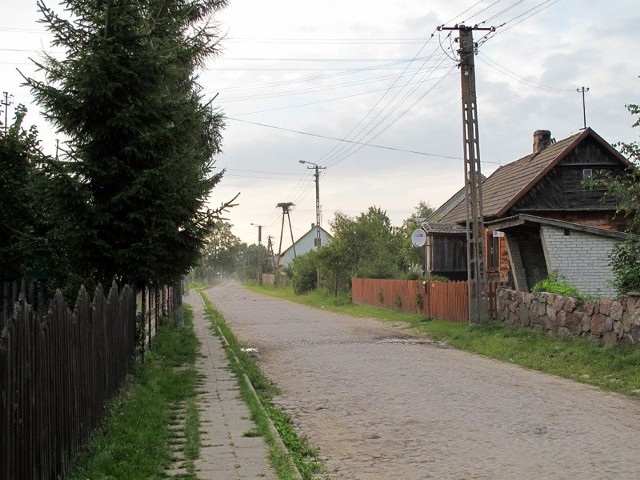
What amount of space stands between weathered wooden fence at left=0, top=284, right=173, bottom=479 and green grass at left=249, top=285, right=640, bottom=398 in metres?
7.83

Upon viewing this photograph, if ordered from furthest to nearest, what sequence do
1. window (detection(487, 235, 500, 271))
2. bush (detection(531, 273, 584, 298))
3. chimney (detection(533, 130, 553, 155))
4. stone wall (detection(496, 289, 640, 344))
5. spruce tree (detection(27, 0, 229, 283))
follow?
chimney (detection(533, 130, 553, 155)) → window (detection(487, 235, 500, 271)) → bush (detection(531, 273, 584, 298)) → stone wall (detection(496, 289, 640, 344)) → spruce tree (detection(27, 0, 229, 283))

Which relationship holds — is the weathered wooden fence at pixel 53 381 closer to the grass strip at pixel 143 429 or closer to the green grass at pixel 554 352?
the grass strip at pixel 143 429

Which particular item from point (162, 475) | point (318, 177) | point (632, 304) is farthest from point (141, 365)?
point (318, 177)

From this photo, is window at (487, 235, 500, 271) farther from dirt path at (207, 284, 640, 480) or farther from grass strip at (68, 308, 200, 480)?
grass strip at (68, 308, 200, 480)

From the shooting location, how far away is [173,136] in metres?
12.9

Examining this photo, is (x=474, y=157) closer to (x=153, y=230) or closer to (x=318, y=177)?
(x=153, y=230)

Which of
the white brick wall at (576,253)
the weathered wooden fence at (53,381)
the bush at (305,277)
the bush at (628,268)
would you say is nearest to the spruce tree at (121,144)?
the weathered wooden fence at (53,381)

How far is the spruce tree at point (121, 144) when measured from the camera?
12375 mm

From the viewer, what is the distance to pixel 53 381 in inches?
236

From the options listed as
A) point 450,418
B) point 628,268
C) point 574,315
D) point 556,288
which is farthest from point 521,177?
point 450,418

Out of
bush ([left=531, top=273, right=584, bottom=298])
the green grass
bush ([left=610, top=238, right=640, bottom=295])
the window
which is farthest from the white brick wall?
the window

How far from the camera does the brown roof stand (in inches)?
1109

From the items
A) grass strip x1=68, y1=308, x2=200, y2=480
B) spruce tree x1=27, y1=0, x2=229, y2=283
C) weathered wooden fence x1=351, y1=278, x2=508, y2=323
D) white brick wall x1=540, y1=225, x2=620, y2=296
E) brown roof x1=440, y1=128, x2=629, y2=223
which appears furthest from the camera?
brown roof x1=440, y1=128, x2=629, y2=223

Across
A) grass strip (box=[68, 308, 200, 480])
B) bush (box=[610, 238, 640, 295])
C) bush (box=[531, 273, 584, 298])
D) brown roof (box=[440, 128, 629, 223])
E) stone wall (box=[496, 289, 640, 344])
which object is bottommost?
grass strip (box=[68, 308, 200, 480])
